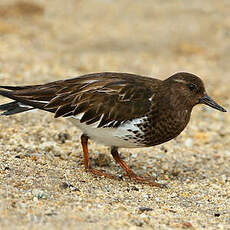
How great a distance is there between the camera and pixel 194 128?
24.0ft

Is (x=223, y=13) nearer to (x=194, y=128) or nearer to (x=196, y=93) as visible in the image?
(x=194, y=128)

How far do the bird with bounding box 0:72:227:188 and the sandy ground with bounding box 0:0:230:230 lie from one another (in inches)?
19.2

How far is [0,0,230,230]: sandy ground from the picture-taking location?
4.07 metres

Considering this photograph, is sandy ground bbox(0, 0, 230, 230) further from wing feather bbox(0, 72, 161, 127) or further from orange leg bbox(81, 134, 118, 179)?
wing feather bbox(0, 72, 161, 127)

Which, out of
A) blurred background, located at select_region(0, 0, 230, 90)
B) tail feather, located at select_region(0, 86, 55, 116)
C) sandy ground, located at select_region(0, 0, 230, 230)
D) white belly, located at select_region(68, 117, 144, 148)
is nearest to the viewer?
sandy ground, located at select_region(0, 0, 230, 230)

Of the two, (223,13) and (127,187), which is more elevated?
(223,13)

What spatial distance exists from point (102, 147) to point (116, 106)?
51.2 inches

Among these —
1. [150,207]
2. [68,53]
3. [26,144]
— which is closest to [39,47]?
[68,53]

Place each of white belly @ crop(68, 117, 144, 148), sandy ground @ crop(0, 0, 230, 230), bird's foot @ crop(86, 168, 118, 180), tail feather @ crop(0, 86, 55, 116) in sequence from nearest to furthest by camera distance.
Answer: sandy ground @ crop(0, 0, 230, 230)
white belly @ crop(68, 117, 144, 148)
tail feather @ crop(0, 86, 55, 116)
bird's foot @ crop(86, 168, 118, 180)

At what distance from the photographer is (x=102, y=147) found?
6.09 m

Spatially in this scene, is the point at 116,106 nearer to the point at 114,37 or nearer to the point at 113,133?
the point at 113,133

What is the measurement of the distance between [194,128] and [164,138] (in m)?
2.47

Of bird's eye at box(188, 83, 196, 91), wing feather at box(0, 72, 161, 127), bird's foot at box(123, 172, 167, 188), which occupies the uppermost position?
bird's eye at box(188, 83, 196, 91)

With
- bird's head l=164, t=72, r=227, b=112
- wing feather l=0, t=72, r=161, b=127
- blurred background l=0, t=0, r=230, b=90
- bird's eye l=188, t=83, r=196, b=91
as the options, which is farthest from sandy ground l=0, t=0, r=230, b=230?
bird's eye l=188, t=83, r=196, b=91
